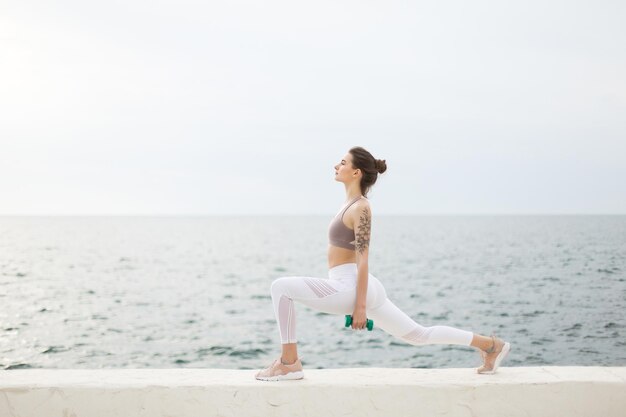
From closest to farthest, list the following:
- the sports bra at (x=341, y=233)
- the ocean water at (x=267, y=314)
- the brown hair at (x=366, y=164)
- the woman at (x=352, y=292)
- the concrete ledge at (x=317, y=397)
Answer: the concrete ledge at (x=317, y=397), the woman at (x=352, y=292), the sports bra at (x=341, y=233), the brown hair at (x=366, y=164), the ocean water at (x=267, y=314)

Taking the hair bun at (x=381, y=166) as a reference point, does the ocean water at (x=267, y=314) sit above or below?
below

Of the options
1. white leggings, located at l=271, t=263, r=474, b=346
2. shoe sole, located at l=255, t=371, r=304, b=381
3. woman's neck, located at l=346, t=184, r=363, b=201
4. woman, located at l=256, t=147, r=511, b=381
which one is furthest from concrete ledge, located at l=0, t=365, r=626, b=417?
woman's neck, located at l=346, t=184, r=363, b=201

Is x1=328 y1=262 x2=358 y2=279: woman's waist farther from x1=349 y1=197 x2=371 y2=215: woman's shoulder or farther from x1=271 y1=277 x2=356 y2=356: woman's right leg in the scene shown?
x1=349 y1=197 x2=371 y2=215: woman's shoulder

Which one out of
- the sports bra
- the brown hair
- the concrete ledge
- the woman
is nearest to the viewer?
the concrete ledge

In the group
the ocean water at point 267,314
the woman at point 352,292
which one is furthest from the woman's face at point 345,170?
the ocean water at point 267,314

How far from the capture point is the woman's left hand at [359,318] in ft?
14.0

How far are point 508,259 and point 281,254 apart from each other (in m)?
22.5

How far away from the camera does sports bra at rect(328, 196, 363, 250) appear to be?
4441 millimetres

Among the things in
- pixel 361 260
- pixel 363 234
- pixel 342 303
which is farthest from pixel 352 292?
pixel 363 234

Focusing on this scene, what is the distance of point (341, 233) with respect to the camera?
4457 millimetres

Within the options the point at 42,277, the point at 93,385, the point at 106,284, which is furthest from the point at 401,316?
the point at 42,277

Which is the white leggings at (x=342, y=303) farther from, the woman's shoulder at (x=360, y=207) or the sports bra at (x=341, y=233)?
the woman's shoulder at (x=360, y=207)

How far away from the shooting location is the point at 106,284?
130ft

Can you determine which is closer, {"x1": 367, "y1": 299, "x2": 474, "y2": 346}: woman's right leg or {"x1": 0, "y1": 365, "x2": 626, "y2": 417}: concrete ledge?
{"x1": 0, "y1": 365, "x2": 626, "y2": 417}: concrete ledge
